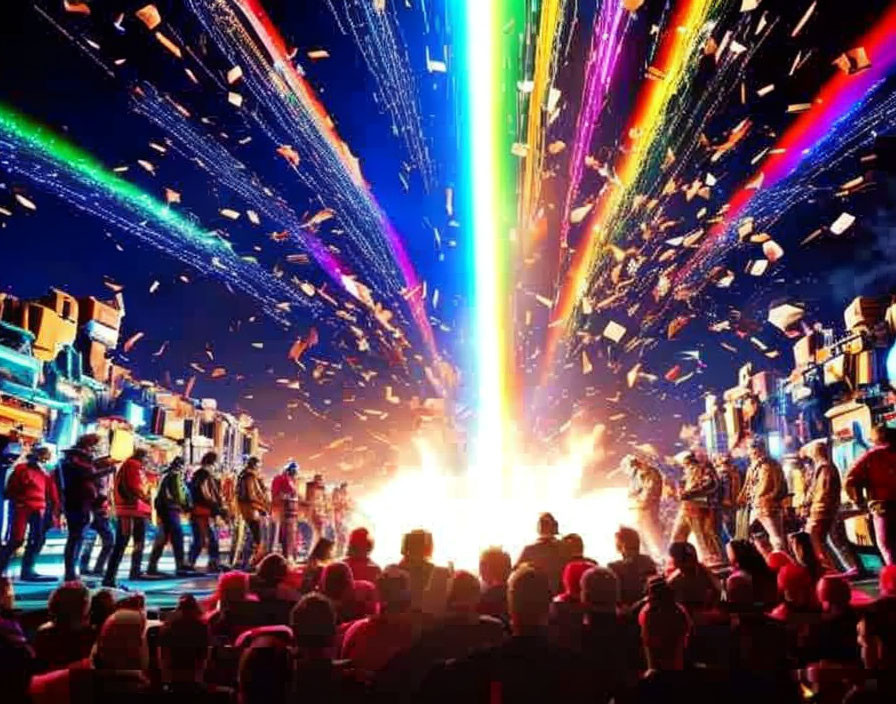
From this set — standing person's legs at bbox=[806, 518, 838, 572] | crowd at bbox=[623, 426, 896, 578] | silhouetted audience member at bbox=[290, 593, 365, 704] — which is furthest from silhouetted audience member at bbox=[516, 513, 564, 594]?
standing person's legs at bbox=[806, 518, 838, 572]

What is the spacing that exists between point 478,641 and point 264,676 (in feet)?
4.60

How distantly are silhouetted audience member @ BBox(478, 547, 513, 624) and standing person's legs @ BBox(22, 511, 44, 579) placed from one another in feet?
24.7

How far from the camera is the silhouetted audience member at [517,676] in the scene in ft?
9.30

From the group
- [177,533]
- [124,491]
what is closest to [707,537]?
[177,533]

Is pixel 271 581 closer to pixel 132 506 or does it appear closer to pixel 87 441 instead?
pixel 87 441

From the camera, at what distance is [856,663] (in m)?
4.26

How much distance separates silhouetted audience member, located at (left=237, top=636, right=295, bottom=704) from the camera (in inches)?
115

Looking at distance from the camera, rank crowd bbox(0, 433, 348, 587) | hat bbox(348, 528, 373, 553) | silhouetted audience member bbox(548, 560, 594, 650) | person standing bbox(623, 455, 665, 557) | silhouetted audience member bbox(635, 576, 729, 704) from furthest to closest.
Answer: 1. person standing bbox(623, 455, 665, 557)
2. crowd bbox(0, 433, 348, 587)
3. hat bbox(348, 528, 373, 553)
4. silhouetted audience member bbox(548, 560, 594, 650)
5. silhouetted audience member bbox(635, 576, 729, 704)

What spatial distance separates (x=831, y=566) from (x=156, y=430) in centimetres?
4654

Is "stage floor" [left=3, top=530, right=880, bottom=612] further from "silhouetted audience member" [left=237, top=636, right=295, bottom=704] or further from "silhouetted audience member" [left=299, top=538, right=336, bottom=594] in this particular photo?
"silhouetted audience member" [left=237, top=636, right=295, bottom=704]

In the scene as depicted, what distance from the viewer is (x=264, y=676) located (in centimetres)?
294

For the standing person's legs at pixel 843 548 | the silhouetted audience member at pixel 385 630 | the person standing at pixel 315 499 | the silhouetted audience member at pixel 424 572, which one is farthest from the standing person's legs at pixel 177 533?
the standing person's legs at pixel 843 548

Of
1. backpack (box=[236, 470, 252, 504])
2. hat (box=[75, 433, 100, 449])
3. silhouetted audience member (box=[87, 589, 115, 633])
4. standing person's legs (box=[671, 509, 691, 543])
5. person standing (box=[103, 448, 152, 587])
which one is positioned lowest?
silhouetted audience member (box=[87, 589, 115, 633])

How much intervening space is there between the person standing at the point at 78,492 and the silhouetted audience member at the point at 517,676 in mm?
8586
